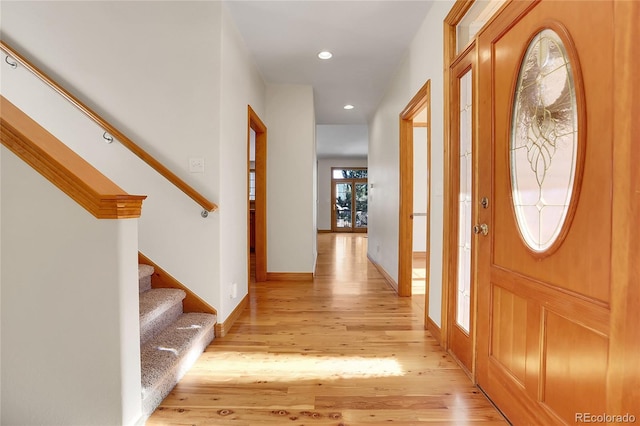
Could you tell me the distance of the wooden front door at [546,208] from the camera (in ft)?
3.27

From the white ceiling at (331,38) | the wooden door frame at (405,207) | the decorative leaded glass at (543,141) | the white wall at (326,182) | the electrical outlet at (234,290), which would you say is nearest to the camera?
the decorative leaded glass at (543,141)

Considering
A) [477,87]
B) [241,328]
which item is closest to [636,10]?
[477,87]

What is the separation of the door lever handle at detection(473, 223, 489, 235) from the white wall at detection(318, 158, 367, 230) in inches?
379

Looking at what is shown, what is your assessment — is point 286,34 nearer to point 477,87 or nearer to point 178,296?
point 477,87

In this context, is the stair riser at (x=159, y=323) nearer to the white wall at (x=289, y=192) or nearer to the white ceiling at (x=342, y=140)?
the white wall at (x=289, y=192)

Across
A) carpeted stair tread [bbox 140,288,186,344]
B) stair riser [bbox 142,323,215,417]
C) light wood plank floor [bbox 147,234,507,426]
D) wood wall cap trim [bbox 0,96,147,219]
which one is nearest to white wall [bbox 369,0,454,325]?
light wood plank floor [bbox 147,234,507,426]

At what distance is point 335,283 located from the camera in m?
4.01

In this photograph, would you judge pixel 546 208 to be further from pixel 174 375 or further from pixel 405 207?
pixel 405 207

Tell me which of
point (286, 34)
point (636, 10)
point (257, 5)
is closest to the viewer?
point (636, 10)

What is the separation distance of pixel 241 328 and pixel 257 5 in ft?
8.67

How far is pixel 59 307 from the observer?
1213 mm

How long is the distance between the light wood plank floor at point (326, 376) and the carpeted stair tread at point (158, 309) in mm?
360

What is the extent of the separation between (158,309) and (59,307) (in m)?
0.80
